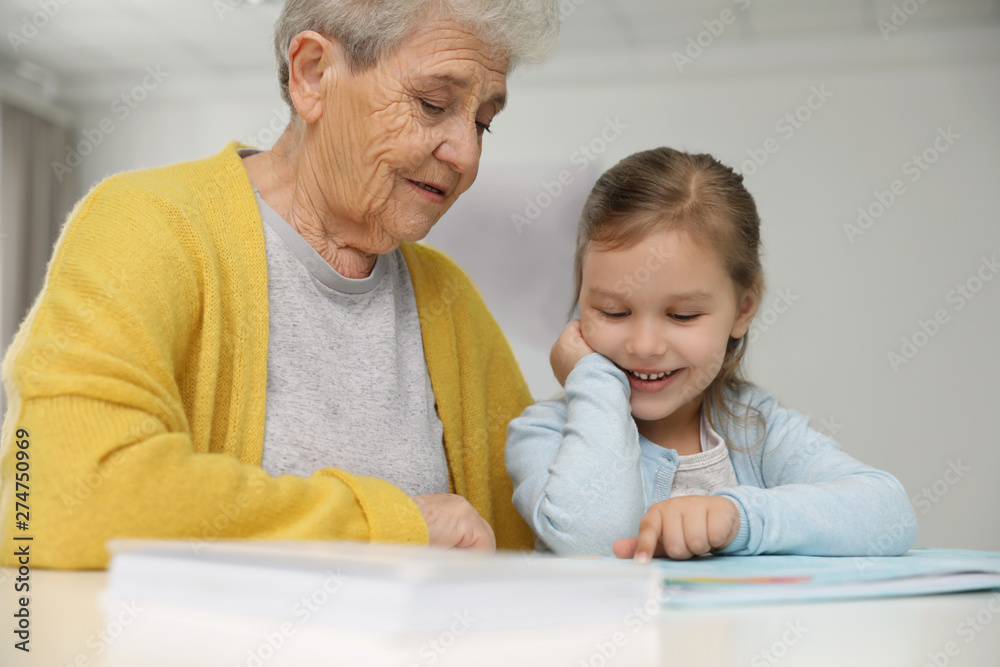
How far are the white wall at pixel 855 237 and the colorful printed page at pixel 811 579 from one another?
3577 millimetres

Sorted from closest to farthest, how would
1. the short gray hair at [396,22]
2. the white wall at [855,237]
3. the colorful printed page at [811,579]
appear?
1. the colorful printed page at [811,579]
2. the short gray hair at [396,22]
3. the white wall at [855,237]

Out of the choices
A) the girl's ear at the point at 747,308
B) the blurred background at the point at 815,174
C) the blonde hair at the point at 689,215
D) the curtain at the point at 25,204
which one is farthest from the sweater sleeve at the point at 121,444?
the curtain at the point at 25,204

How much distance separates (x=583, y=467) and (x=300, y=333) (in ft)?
1.42

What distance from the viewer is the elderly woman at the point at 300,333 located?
0.77 metres

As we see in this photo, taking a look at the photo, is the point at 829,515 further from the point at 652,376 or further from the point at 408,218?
the point at 408,218

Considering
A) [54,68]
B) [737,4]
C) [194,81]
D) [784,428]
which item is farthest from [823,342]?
[54,68]

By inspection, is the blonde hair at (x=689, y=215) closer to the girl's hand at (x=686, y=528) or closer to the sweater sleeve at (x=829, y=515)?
the sweater sleeve at (x=829, y=515)

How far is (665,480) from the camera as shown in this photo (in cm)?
124

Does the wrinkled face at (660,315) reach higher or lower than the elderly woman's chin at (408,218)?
lower

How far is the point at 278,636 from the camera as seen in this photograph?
461 millimetres

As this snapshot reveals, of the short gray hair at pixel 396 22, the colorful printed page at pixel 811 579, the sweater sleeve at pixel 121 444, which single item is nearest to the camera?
the colorful printed page at pixel 811 579

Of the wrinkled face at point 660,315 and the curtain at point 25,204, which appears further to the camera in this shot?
the curtain at point 25,204

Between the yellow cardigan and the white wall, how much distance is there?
3.32 metres

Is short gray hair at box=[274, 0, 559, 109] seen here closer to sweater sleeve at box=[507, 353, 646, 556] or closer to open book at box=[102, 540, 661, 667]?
sweater sleeve at box=[507, 353, 646, 556]
